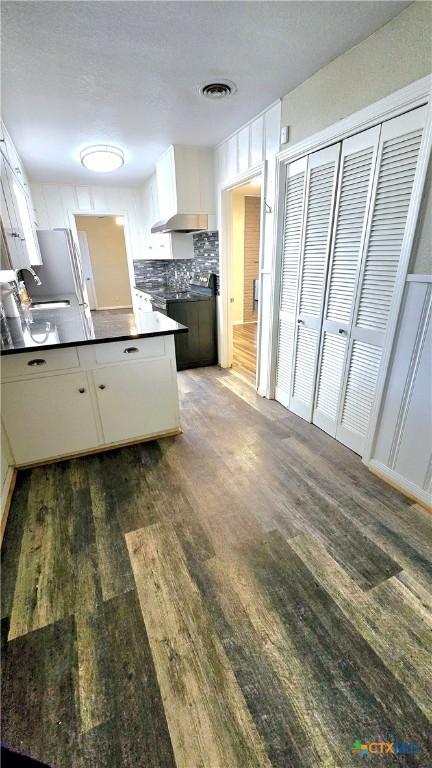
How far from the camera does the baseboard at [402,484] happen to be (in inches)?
72.3

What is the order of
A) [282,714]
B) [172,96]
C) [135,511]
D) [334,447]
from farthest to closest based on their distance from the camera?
1. [334,447]
2. [172,96]
3. [135,511]
4. [282,714]

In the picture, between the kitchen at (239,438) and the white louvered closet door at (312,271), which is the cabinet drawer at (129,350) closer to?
the kitchen at (239,438)

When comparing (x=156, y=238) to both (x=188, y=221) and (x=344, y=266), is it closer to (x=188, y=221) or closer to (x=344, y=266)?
(x=188, y=221)

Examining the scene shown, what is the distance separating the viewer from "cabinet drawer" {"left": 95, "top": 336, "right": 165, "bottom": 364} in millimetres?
2168

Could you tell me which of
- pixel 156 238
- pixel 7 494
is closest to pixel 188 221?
pixel 156 238

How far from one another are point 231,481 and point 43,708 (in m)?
1.31

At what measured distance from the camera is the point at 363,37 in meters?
1.70

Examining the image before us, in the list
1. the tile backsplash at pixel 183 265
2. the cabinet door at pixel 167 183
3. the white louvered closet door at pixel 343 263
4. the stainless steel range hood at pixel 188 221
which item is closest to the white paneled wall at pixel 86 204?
the tile backsplash at pixel 183 265

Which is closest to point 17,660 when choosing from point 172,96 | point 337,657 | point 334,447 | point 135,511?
point 135,511

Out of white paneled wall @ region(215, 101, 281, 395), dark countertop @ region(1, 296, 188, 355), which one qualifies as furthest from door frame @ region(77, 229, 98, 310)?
dark countertop @ region(1, 296, 188, 355)

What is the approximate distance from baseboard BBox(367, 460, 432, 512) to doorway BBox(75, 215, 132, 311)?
733 cm

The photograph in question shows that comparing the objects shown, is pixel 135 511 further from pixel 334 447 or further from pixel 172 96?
pixel 172 96

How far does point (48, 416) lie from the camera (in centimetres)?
217

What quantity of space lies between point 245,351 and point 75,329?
2.93 m
